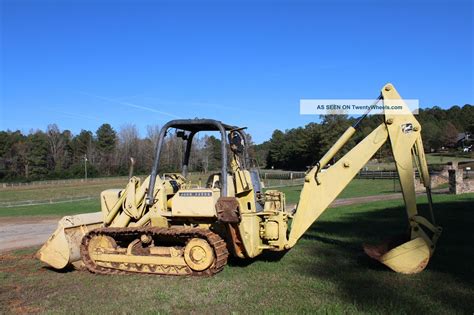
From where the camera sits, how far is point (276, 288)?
23.9ft

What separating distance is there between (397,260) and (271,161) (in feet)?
359

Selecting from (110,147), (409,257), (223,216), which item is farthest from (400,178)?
(110,147)

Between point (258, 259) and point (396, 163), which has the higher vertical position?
point (396, 163)

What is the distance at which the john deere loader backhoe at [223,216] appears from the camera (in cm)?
815

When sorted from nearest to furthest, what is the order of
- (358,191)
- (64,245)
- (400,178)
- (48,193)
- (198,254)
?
(400,178)
(198,254)
(64,245)
(358,191)
(48,193)

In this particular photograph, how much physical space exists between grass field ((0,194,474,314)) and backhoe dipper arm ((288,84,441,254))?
2.76 feet

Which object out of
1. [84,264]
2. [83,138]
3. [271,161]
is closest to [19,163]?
[83,138]

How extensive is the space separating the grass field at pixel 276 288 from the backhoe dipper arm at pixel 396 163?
842 mm

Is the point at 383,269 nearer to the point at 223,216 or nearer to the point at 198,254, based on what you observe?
the point at 223,216

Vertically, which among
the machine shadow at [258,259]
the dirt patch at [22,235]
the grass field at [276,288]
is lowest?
the dirt patch at [22,235]

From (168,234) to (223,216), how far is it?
1.24m

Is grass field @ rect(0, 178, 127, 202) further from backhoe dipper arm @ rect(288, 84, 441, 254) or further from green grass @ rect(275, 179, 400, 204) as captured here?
backhoe dipper arm @ rect(288, 84, 441, 254)

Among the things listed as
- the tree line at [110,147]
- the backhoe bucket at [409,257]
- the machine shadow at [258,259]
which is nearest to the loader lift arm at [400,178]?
the backhoe bucket at [409,257]

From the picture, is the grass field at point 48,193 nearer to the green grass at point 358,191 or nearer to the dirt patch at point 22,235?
the green grass at point 358,191
